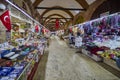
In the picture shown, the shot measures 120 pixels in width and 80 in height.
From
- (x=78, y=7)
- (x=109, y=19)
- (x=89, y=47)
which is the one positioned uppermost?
(x=78, y=7)

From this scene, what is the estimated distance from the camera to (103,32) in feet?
27.1

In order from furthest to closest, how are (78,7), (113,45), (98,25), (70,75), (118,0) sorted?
(78,7) < (98,25) < (118,0) < (113,45) < (70,75)

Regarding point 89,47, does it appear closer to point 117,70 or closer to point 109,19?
point 109,19

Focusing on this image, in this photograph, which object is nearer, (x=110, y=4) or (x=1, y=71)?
(x=1, y=71)

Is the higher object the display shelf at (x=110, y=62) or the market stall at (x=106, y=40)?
the market stall at (x=106, y=40)

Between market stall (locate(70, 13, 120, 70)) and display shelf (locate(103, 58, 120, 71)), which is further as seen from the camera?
market stall (locate(70, 13, 120, 70))

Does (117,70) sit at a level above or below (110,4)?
below

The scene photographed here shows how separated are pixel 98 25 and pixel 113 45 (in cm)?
186

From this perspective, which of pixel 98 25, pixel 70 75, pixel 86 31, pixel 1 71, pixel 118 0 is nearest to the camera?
pixel 1 71

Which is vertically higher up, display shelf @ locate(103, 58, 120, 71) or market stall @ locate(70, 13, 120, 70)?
market stall @ locate(70, 13, 120, 70)

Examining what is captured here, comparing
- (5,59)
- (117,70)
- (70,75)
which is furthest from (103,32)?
(5,59)

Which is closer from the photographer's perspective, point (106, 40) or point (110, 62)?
point (110, 62)

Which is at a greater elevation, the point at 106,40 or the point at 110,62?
the point at 106,40

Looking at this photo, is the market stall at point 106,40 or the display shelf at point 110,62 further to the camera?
the market stall at point 106,40
